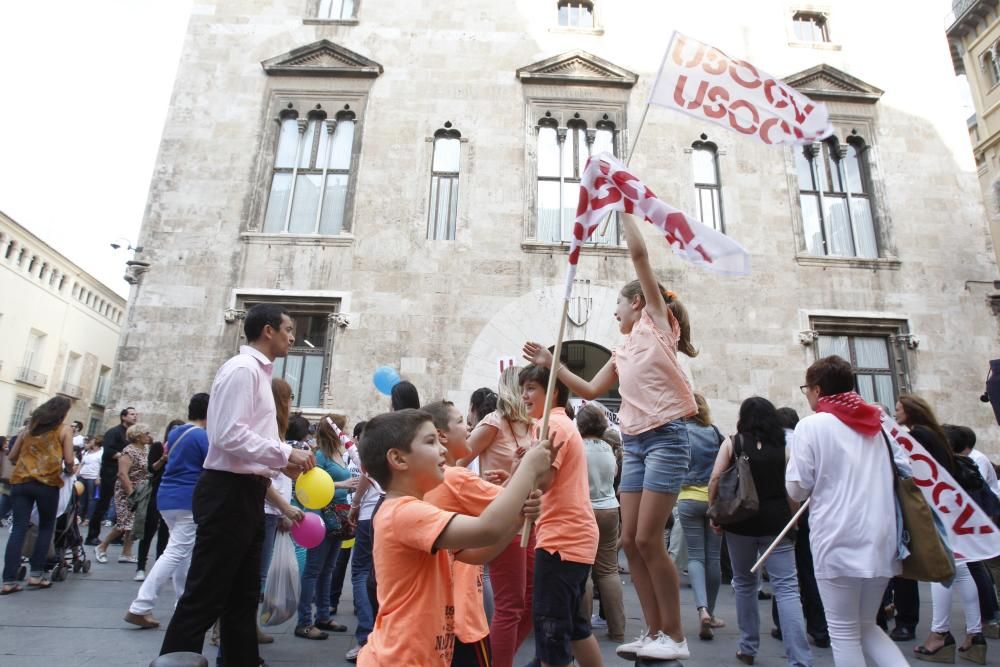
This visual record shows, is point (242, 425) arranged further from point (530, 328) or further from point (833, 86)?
point (833, 86)

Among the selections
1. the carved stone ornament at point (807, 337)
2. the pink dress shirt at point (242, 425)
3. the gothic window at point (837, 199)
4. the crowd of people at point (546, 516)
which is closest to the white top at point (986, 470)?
the crowd of people at point (546, 516)

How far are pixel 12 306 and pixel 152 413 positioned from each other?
2865cm

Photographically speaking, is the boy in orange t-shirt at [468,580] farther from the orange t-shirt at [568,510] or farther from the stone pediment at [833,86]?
the stone pediment at [833,86]

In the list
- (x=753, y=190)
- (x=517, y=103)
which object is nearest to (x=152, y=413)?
(x=517, y=103)

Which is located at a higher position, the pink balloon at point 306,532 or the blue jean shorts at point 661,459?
the blue jean shorts at point 661,459

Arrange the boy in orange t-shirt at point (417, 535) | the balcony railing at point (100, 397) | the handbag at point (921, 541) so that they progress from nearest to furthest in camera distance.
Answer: the boy in orange t-shirt at point (417, 535) < the handbag at point (921, 541) < the balcony railing at point (100, 397)

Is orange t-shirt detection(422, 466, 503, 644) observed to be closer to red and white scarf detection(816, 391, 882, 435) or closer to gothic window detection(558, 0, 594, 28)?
red and white scarf detection(816, 391, 882, 435)

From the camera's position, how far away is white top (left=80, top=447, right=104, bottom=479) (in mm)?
10906

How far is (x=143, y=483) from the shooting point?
25.0 feet

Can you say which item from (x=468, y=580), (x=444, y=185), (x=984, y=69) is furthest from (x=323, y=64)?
(x=984, y=69)

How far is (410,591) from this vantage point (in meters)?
2.22

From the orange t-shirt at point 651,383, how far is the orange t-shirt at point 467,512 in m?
1.24

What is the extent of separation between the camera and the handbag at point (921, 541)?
305 cm

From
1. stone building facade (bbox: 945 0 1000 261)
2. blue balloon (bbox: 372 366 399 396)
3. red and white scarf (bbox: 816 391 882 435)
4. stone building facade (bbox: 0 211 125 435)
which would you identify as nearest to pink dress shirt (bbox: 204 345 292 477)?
red and white scarf (bbox: 816 391 882 435)
